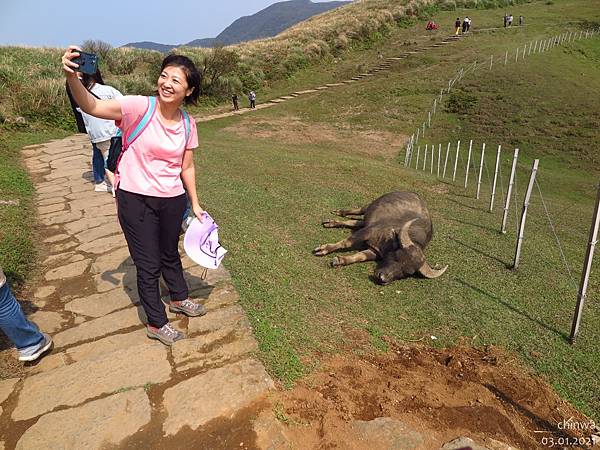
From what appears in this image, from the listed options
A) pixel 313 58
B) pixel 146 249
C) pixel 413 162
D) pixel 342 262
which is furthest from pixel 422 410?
pixel 313 58

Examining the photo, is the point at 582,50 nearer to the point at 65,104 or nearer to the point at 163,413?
the point at 65,104

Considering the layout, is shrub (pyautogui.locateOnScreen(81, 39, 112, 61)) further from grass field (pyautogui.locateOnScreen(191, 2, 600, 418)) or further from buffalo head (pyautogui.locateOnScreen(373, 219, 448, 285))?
buffalo head (pyautogui.locateOnScreen(373, 219, 448, 285))

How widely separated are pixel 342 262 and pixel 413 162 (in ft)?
36.1

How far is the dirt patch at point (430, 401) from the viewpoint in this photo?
2.79 meters

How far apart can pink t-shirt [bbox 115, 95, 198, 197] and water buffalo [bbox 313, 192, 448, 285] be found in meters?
3.12

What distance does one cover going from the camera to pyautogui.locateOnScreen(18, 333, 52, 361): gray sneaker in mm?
3141

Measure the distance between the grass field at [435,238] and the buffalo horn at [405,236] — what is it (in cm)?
59

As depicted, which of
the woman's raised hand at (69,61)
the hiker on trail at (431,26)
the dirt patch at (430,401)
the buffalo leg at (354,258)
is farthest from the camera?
the hiker on trail at (431,26)

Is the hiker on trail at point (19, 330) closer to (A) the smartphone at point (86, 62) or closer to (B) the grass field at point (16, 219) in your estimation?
(B) the grass field at point (16, 219)

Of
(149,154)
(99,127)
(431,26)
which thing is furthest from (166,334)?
(431,26)

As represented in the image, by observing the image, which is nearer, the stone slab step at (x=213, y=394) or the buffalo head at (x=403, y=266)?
the stone slab step at (x=213, y=394)

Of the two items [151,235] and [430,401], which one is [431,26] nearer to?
[430,401]

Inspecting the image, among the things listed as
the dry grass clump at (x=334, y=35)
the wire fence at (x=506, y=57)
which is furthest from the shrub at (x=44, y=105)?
the dry grass clump at (x=334, y=35)

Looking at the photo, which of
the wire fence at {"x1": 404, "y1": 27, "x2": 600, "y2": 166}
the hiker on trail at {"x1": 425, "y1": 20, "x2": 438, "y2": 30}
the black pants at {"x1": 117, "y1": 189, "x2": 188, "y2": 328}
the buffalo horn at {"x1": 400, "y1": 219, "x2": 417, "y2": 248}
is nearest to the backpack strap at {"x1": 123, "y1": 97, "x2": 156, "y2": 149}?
the black pants at {"x1": 117, "y1": 189, "x2": 188, "y2": 328}
